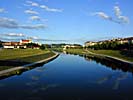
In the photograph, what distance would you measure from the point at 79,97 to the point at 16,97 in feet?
13.2

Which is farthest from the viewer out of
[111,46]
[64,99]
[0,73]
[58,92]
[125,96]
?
[111,46]

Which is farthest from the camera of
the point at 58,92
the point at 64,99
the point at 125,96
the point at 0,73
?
the point at 0,73

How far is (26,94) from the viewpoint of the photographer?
18578 millimetres

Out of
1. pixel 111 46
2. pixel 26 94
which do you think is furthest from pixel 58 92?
pixel 111 46

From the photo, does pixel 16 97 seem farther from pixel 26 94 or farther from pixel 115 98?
pixel 115 98

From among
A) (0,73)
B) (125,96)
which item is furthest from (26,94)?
(0,73)

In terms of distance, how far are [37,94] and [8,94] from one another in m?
1.95

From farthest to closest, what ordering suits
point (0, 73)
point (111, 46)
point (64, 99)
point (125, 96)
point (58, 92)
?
point (111, 46)
point (0, 73)
point (58, 92)
point (125, 96)
point (64, 99)

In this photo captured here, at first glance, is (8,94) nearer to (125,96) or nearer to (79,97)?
(79,97)

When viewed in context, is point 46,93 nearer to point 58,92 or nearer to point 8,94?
point 58,92

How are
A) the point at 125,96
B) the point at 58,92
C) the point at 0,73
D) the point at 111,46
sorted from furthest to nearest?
the point at 111,46
the point at 0,73
the point at 58,92
the point at 125,96

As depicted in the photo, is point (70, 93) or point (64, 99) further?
point (70, 93)

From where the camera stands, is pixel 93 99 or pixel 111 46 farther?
pixel 111 46

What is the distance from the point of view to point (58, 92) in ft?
64.1
